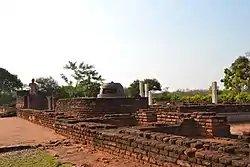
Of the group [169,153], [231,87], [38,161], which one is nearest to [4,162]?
[38,161]

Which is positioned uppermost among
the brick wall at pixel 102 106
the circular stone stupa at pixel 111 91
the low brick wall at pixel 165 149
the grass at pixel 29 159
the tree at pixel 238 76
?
the tree at pixel 238 76

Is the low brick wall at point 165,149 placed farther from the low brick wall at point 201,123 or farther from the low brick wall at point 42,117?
the low brick wall at point 42,117

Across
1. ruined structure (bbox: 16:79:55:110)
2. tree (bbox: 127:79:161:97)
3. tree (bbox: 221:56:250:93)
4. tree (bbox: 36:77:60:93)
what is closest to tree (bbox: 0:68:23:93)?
tree (bbox: 36:77:60:93)

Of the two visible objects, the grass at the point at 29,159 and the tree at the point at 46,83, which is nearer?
the grass at the point at 29,159

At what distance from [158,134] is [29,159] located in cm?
233

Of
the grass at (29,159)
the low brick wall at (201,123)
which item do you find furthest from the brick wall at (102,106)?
the grass at (29,159)

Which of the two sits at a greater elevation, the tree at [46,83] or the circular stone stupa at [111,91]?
the tree at [46,83]

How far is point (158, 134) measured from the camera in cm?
566

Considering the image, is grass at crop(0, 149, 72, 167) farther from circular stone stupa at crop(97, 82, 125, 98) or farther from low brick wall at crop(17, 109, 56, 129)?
circular stone stupa at crop(97, 82, 125, 98)

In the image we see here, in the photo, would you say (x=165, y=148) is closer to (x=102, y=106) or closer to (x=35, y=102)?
(x=102, y=106)

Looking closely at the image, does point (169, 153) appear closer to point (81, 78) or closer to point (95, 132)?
point (95, 132)

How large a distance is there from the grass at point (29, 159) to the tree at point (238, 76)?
2213cm

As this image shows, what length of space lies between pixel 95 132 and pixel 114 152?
0.85 m

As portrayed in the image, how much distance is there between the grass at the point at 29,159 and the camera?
5.67 m
